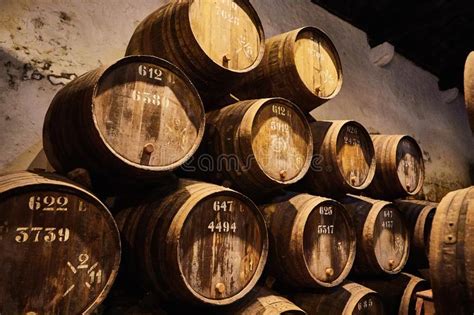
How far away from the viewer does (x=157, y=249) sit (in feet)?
7.11

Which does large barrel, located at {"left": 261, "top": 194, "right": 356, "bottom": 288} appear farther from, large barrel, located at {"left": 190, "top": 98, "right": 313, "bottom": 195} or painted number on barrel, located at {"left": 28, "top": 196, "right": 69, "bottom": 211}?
painted number on barrel, located at {"left": 28, "top": 196, "right": 69, "bottom": 211}

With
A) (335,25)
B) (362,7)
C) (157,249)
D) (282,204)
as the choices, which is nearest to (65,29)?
(157,249)

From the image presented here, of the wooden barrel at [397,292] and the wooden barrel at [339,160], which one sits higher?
the wooden barrel at [339,160]

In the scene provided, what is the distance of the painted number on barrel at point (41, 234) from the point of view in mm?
1616

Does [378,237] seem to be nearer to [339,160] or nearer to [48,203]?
[339,160]

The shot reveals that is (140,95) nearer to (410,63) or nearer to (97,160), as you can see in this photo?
Result: (97,160)

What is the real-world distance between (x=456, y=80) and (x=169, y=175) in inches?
311

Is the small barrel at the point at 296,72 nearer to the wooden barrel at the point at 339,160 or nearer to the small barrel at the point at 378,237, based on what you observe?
the wooden barrel at the point at 339,160

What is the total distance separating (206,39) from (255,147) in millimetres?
875

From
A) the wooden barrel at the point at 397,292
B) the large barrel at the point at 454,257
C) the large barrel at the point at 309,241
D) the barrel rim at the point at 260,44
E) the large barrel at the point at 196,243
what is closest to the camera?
the large barrel at the point at 454,257

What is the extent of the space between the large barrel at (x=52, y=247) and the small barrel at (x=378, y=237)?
2480 mm

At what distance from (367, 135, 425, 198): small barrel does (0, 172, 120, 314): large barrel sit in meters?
3.29

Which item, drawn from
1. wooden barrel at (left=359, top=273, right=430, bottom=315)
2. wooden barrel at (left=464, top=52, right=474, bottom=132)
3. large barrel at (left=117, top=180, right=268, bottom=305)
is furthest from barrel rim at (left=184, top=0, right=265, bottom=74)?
wooden barrel at (left=359, top=273, right=430, bottom=315)

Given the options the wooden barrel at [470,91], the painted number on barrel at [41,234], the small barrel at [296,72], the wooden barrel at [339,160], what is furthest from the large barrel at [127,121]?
the wooden barrel at [470,91]
